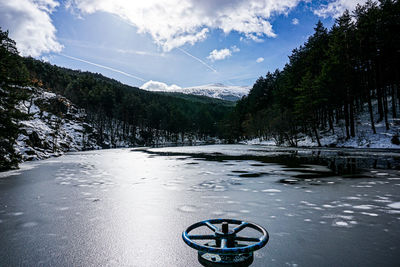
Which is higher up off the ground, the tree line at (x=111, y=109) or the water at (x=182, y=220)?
the tree line at (x=111, y=109)

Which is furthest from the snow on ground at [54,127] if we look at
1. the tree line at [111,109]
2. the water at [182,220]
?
the water at [182,220]

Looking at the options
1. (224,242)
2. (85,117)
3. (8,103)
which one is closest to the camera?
(224,242)

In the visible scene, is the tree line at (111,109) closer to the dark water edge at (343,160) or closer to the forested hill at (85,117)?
the forested hill at (85,117)

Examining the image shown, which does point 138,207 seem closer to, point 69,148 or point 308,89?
point 308,89

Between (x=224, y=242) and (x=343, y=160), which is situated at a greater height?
(x=224, y=242)

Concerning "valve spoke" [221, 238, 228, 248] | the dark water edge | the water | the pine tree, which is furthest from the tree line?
"valve spoke" [221, 238, 228, 248]

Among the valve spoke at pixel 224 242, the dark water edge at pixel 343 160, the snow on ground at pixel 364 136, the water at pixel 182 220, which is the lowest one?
the dark water edge at pixel 343 160

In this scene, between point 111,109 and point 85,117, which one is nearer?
point 85,117

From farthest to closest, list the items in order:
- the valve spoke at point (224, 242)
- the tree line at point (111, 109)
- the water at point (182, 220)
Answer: the tree line at point (111, 109)
the water at point (182, 220)
the valve spoke at point (224, 242)

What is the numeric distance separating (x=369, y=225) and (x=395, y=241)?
86 cm

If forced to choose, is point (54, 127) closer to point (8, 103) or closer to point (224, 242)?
point (8, 103)

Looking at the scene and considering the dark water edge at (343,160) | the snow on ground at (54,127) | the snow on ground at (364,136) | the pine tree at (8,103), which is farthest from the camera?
the snow on ground at (54,127)

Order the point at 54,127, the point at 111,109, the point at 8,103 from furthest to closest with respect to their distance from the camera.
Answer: the point at 111,109
the point at 54,127
the point at 8,103

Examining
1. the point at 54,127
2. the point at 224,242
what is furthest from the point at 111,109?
the point at 224,242
